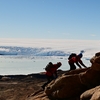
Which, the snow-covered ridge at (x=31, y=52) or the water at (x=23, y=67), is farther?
the snow-covered ridge at (x=31, y=52)

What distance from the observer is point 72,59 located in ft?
48.6

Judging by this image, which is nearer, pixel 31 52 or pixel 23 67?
pixel 23 67

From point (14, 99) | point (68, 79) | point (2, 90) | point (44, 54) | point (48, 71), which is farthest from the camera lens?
point (44, 54)

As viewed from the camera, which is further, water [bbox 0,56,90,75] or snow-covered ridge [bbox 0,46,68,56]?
snow-covered ridge [bbox 0,46,68,56]

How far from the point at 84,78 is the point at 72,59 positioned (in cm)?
402

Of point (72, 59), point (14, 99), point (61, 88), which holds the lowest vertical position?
point (14, 99)

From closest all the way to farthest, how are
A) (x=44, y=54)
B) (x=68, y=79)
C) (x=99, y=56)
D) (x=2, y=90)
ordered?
(x=99, y=56)
(x=68, y=79)
(x=2, y=90)
(x=44, y=54)

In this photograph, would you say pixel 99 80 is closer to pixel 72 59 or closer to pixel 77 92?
pixel 77 92

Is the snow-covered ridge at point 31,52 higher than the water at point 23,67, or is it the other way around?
the snow-covered ridge at point 31,52

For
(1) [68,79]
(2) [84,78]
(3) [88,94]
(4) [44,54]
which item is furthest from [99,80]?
(4) [44,54]

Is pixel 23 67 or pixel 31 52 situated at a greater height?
pixel 31 52

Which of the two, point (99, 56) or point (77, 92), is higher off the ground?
point (99, 56)

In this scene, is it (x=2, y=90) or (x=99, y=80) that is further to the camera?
(x=2, y=90)

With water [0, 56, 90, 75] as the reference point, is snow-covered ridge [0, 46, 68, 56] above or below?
above
